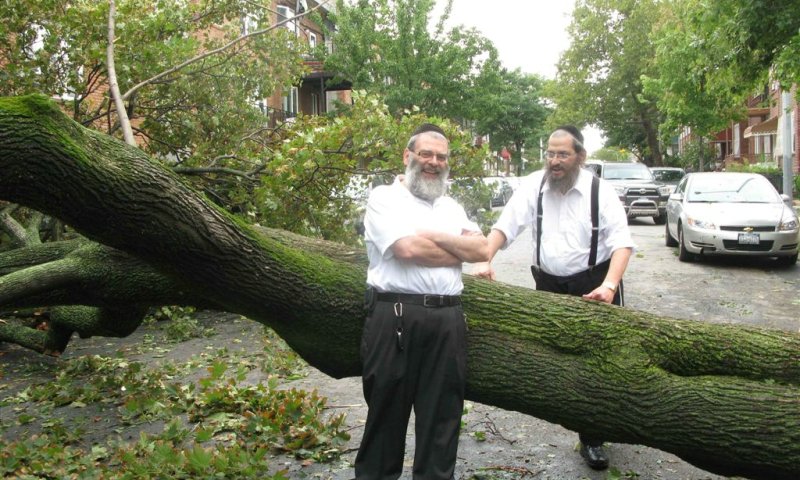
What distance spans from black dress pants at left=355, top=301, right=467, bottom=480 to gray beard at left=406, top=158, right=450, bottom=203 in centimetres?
56

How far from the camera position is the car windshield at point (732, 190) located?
1378cm

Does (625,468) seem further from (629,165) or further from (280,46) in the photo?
→ (629,165)

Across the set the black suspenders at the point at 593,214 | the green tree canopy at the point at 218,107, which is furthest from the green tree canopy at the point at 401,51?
the black suspenders at the point at 593,214

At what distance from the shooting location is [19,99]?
10.8ft

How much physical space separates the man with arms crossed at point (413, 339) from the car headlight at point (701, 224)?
1044 cm

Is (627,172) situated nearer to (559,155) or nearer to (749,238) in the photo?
(749,238)

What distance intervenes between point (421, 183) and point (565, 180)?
115 cm

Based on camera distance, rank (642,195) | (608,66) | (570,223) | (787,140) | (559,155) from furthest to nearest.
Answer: (608,66) → (642,195) → (787,140) → (570,223) → (559,155)

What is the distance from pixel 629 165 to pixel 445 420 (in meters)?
22.9

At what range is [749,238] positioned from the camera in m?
12.6

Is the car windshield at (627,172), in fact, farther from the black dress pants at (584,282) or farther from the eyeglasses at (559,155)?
the eyeglasses at (559,155)

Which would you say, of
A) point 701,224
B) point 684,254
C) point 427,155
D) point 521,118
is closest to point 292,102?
point 684,254

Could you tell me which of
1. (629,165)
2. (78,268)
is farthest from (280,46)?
(629,165)

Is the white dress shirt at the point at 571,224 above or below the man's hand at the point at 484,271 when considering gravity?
above
